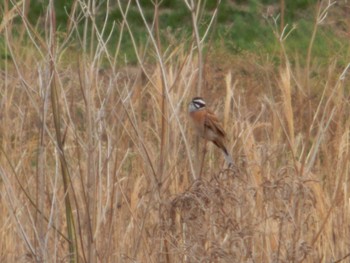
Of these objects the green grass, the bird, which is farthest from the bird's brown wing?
the green grass

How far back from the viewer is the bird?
13.6 ft

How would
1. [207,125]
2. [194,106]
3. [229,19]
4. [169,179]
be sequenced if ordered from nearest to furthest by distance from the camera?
[169,179]
[207,125]
[194,106]
[229,19]

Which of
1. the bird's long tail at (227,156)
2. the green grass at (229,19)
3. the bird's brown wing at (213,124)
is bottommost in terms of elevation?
the green grass at (229,19)

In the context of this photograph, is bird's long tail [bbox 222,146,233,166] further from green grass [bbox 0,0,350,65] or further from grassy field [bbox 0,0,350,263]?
green grass [bbox 0,0,350,65]

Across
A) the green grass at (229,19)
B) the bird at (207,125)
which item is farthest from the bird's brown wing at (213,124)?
the green grass at (229,19)

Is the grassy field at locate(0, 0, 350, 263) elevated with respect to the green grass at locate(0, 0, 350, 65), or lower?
elevated

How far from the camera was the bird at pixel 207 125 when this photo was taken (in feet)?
13.6

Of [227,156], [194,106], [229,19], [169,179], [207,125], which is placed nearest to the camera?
[169,179]

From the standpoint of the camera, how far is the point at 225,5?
15188 mm

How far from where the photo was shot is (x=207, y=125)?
422 cm

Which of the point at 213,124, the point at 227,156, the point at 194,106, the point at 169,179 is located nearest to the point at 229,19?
the point at 194,106

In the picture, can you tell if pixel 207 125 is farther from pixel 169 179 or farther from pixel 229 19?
pixel 229 19

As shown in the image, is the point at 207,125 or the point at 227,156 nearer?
the point at 227,156

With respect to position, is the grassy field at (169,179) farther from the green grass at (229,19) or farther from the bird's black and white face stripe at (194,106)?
the green grass at (229,19)
